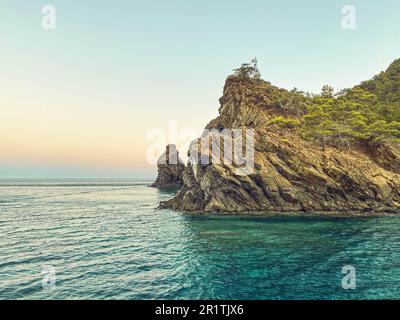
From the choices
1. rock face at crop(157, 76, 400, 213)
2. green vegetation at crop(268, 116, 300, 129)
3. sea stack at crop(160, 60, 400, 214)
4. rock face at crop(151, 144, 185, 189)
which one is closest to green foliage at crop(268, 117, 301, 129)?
green vegetation at crop(268, 116, 300, 129)

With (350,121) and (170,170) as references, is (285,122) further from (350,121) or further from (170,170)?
(170,170)

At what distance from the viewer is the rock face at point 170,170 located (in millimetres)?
158538

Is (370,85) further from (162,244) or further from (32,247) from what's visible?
(32,247)

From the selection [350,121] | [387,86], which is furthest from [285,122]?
[387,86]

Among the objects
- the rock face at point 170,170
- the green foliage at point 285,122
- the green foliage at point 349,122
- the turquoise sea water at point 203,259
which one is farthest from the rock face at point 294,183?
the rock face at point 170,170

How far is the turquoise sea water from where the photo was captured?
20000mm

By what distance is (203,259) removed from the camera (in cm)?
2741

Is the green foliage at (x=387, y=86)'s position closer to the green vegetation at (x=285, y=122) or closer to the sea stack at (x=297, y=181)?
the sea stack at (x=297, y=181)

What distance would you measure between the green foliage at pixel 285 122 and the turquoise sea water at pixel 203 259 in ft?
88.4

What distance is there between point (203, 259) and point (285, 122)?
48.6 metres

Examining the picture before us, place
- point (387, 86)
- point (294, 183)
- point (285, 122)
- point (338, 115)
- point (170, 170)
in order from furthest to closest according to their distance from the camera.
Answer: point (170, 170) < point (387, 86) < point (338, 115) < point (285, 122) < point (294, 183)

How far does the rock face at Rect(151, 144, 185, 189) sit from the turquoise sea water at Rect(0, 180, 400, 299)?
11044 cm

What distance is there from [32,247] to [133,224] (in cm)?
1703
